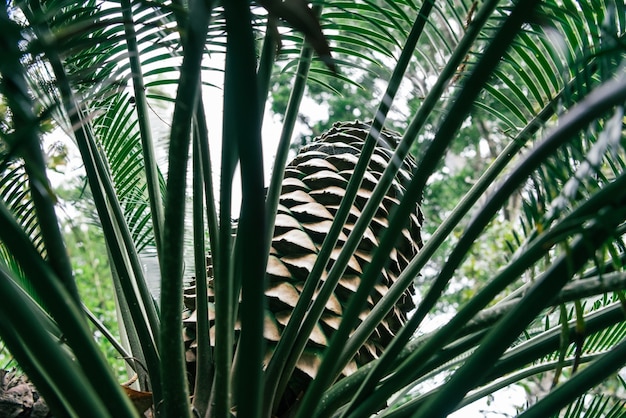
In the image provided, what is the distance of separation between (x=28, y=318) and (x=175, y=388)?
31 cm

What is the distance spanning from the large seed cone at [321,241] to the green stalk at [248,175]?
525 mm

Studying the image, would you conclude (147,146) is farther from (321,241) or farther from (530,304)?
(530,304)

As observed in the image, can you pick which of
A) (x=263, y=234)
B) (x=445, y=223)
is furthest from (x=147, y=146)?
(x=263, y=234)

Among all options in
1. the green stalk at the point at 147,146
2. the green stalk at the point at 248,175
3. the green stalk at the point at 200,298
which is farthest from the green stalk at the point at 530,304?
the green stalk at the point at 147,146

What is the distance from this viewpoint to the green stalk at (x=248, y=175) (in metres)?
0.52

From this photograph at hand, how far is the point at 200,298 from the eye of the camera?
102 centimetres

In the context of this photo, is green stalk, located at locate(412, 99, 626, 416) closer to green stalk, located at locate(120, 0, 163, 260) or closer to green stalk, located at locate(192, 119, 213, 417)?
green stalk, located at locate(192, 119, 213, 417)

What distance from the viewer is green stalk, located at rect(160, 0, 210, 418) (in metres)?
0.61

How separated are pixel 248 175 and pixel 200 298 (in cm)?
51

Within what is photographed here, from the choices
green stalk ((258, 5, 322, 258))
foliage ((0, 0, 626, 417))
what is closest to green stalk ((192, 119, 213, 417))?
foliage ((0, 0, 626, 417))

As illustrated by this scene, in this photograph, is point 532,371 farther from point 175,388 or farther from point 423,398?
point 175,388

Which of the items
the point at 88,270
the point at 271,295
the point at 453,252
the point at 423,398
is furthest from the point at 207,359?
the point at 88,270

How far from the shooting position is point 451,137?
2.24 ft

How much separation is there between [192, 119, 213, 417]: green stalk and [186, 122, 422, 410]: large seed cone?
0.13 meters
